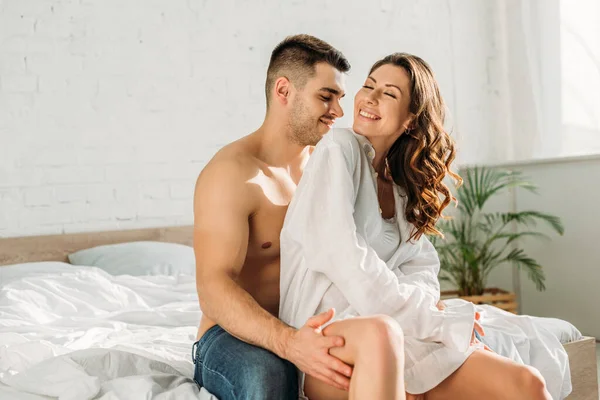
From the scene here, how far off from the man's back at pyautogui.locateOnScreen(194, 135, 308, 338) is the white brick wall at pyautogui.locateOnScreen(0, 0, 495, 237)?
1.88 metres

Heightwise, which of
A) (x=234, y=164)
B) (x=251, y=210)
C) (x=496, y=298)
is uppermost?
(x=234, y=164)

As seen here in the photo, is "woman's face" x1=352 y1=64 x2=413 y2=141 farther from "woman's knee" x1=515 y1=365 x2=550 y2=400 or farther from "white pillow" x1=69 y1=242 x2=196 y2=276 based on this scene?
"white pillow" x1=69 y1=242 x2=196 y2=276

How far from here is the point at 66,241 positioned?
3500mm

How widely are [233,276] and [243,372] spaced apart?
0.90ft

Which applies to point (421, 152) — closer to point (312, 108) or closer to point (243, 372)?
point (312, 108)

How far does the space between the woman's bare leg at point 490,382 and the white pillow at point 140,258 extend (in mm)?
1835

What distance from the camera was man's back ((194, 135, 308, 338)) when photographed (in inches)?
69.2

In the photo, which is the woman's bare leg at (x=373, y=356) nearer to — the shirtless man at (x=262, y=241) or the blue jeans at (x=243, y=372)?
the shirtless man at (x=262, y=241)

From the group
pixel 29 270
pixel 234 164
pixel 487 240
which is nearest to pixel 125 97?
pixel 29 270

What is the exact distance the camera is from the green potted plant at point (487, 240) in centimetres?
394

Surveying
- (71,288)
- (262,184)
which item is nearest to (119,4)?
(71,288)

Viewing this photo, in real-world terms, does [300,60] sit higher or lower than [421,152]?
higher

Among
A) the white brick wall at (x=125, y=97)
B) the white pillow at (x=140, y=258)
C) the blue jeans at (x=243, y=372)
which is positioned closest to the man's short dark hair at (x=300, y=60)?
the blue jeans at (x=243, y=372)

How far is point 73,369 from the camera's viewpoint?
1.62 meters
